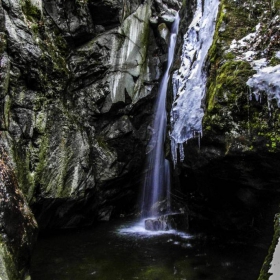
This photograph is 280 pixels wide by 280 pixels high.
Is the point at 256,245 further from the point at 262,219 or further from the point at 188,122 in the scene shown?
the point at 188,122

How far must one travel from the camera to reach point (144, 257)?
9.20 meters

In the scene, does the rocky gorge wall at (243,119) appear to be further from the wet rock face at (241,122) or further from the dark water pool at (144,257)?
the dark water pool at (144,257)

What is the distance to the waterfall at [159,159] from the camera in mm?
15000

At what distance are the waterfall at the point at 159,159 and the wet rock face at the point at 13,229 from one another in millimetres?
8523

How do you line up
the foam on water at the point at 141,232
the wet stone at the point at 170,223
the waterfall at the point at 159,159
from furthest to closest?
the waterfall at the point at 159,159
the wet stone at the point at 170,223
the foam on water at the point at 141,232

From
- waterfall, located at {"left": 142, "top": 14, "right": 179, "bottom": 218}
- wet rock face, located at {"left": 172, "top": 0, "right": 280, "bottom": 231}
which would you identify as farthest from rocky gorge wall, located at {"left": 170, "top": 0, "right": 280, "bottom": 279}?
waterfall, located at {"left": 142, "top": 14, "right": 179, "bottom": 218}

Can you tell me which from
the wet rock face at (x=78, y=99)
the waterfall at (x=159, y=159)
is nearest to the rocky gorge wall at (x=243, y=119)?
the wet rock face at (x=78, y=99)

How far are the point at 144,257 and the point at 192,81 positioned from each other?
534cm

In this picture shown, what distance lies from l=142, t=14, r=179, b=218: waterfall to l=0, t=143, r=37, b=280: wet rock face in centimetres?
852

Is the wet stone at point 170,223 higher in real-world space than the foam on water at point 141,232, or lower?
higher

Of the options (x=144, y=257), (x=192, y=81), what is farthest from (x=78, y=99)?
(x=144, y=257)

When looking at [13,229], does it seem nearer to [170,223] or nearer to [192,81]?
[192,81]

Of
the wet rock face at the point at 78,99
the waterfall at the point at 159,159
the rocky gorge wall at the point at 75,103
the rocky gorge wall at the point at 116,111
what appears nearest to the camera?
the rocky gorge wall at the point at 116,111

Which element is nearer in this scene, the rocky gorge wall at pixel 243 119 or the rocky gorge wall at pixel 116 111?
the rocky gorge wall at pixel 243 119
